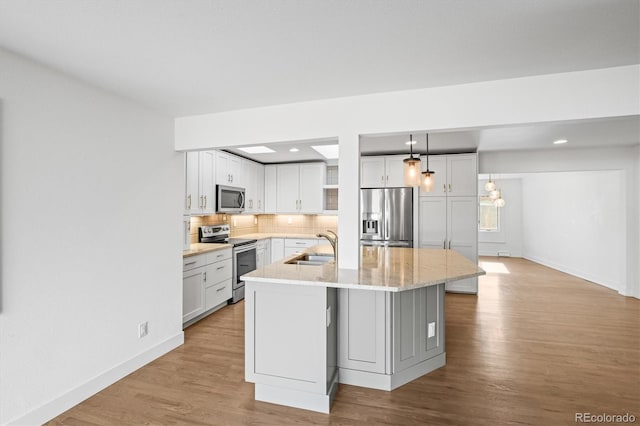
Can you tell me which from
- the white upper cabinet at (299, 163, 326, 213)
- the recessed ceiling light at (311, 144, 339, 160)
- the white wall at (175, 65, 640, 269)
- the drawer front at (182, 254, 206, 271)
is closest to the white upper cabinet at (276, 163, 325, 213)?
the white upper cabinet at (299, 163, 326, 213)

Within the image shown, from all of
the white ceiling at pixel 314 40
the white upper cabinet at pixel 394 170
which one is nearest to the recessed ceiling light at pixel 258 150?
the white upper cabinet at pixel 394 170

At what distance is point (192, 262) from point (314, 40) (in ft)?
9.31

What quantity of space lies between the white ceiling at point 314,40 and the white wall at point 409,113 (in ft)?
0.30

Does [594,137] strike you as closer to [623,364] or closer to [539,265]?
[623,364]

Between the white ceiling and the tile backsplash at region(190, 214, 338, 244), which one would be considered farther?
the tile backsplash at region(190, 214, 338, 244)

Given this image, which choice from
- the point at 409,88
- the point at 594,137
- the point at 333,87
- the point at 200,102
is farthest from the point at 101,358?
the point at 594,137

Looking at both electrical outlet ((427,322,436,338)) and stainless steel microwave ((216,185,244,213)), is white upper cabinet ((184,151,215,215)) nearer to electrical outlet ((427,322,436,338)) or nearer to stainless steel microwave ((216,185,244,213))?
stainless steel microwave ((216,185,244,213))

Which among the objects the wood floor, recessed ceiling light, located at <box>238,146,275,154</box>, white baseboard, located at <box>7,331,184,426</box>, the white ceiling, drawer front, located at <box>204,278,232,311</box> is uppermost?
recessed ceiling light, located at <box>238,146,275,154</box>

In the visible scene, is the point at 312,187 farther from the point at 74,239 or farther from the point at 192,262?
the point at 74,239

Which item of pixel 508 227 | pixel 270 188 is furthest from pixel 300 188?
pixel 508 227

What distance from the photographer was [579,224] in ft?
21.4

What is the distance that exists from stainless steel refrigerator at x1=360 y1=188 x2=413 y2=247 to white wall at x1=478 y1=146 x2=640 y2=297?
1.87 metres

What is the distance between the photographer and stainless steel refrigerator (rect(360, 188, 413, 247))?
5.05 metres

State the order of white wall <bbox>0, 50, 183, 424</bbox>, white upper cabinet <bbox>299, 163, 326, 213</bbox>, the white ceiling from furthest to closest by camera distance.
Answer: white upper cabinet <bbox>299, 163, 326, 213</bbox>, white wall <bbox>0, 50, 183, 424</bbox>, the white ceiling
